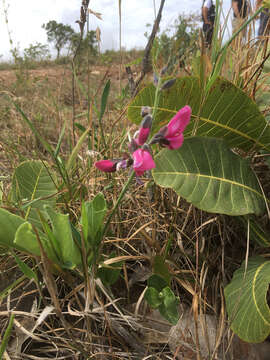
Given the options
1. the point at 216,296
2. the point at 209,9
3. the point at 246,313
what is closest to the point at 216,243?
the point at 216,296

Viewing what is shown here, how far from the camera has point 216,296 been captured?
3.12 feet

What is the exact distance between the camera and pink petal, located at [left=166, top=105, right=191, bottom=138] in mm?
678

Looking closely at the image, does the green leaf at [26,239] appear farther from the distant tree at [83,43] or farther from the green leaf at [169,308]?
the distant tree at [83,43]

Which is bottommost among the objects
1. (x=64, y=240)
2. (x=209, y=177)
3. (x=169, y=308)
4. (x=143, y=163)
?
(x=169, y=308)

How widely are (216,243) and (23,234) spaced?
26.1 inches

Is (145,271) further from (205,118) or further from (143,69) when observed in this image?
(143,69)

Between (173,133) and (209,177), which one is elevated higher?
(173,133)

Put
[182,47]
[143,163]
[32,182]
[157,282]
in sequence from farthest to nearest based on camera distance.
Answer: [182,47], [32,182], [157,282], [143,163]

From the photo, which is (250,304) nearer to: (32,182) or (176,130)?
(176,130)

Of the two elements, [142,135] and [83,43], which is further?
[83,43]

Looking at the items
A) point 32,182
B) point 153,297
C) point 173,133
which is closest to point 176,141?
point 173,133

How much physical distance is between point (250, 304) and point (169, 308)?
21cm

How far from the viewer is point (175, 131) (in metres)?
0.72

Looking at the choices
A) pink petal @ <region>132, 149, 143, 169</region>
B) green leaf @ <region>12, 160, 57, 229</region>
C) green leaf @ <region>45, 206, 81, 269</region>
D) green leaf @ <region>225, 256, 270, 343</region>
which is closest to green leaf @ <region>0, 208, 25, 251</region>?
green leaf @ <region>45, 206, 81, 269</region>
